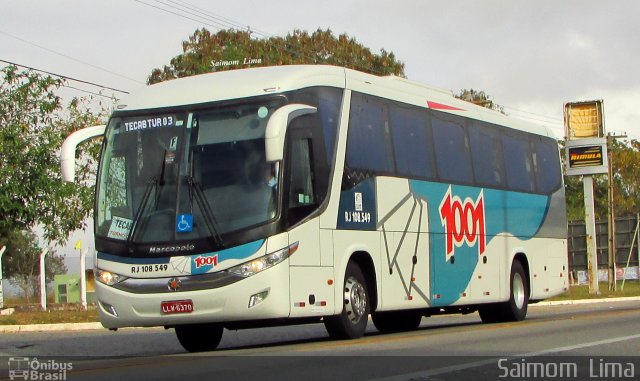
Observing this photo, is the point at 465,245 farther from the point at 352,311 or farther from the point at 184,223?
the point at 184,223

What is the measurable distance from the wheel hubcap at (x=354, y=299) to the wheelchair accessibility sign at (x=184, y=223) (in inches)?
106

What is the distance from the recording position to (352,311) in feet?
52.4

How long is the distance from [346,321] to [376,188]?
7.17 feet

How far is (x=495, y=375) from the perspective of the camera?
34.3ft

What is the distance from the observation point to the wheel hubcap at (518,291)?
2214 cm

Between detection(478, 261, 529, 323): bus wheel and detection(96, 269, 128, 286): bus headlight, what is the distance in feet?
29.9

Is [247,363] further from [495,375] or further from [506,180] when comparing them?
[506,180]

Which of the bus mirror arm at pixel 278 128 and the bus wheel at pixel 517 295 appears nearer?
the bus mirror arm at pixel 278 128

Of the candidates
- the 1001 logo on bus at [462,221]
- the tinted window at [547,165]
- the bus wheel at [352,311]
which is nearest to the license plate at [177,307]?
the bus wheel at [352,311]

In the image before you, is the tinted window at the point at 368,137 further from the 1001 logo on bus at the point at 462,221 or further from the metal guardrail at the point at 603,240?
the metal guardrail at the point at 603,240

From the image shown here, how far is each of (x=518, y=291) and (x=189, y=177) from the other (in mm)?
9743

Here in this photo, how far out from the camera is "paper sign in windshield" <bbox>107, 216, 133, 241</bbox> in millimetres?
14648

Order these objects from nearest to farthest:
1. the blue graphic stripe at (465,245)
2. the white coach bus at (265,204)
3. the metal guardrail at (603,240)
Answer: the white coach bus at (265,204), the blue graphic stripe at (465,245), the metal guardrail at (603,240)

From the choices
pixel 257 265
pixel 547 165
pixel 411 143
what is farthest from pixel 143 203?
pixel 547 165
